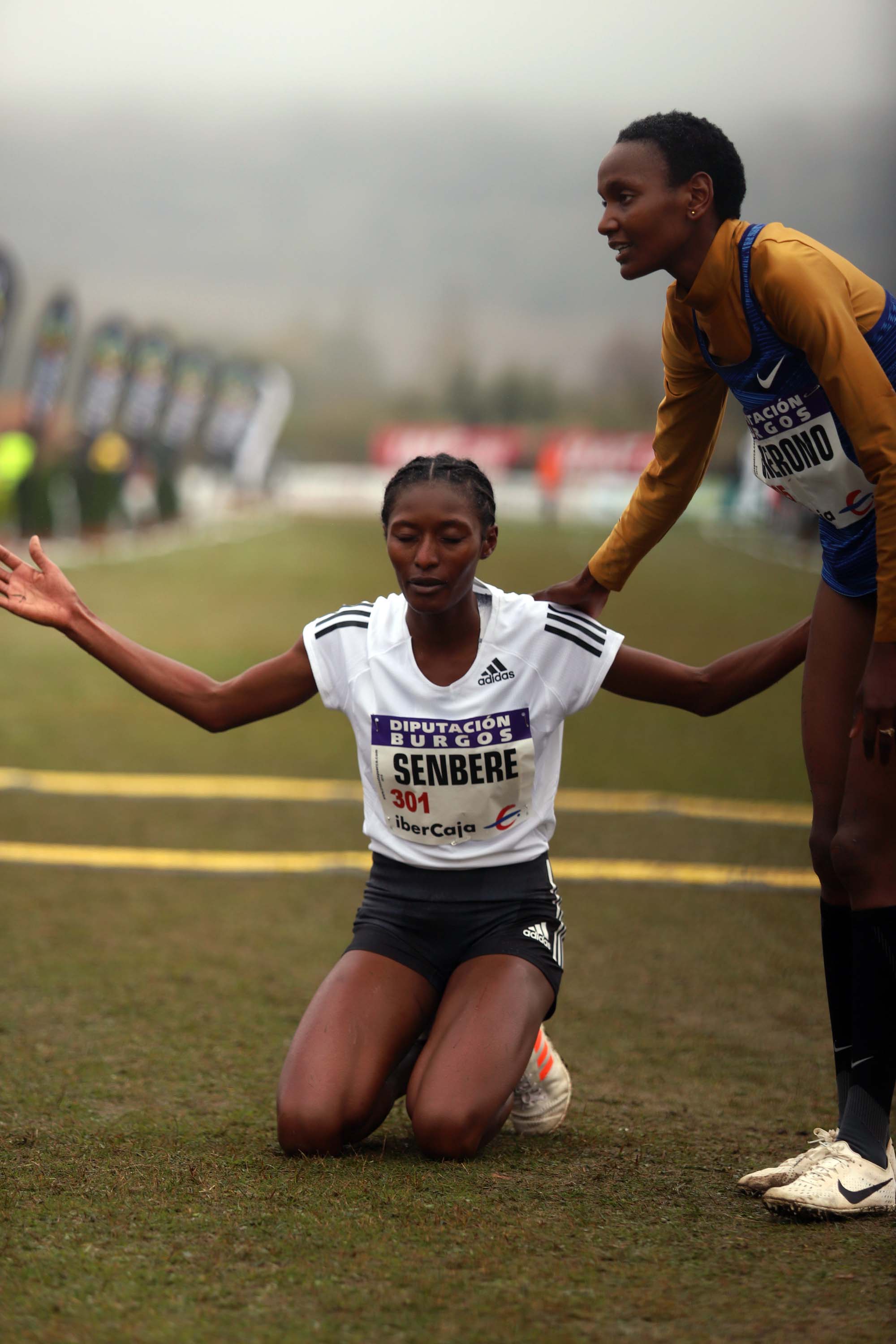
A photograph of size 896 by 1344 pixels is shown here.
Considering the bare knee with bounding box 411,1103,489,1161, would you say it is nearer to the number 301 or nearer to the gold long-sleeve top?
the number 301

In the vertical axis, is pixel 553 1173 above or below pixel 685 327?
below

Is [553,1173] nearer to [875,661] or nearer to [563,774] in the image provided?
[875,661]

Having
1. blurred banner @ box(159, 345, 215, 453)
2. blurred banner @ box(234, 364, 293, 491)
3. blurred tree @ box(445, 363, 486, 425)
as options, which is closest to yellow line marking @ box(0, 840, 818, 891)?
blurred banner @ box(159, 345, 215, 453)

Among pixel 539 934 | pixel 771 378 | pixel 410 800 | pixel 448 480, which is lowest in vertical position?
pixel 539 934

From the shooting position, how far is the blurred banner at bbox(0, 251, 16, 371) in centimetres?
1413

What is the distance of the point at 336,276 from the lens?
16.7 m

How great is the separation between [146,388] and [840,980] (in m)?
15.2

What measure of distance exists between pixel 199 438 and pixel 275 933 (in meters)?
14.5

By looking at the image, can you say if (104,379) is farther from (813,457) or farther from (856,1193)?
(856,1193)

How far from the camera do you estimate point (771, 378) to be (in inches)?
86.2

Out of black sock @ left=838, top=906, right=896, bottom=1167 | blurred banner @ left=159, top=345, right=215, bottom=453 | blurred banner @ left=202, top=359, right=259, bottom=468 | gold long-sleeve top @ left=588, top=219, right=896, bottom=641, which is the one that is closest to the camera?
gold long-sleeve top @ left=588, top=219, right=896, bottom=641

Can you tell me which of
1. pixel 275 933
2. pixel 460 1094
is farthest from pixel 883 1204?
pixel 275 933

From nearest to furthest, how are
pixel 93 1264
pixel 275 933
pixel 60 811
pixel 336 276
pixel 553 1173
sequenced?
pixel 93 1264 < pixel 553 1173 < pixel 275 933 < pixel 60 811 < pixel 336 276

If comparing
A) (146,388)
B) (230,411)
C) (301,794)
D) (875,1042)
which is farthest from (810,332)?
(230,411)
